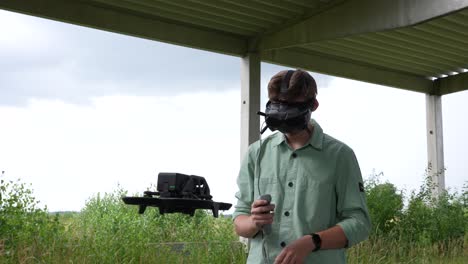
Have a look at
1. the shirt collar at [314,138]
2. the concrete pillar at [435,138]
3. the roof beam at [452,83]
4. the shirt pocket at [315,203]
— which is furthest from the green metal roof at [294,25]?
the shirt pocket at [315,203]

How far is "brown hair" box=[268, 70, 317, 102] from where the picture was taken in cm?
153

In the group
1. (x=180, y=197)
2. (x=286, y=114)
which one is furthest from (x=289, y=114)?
(x=180, y=197)

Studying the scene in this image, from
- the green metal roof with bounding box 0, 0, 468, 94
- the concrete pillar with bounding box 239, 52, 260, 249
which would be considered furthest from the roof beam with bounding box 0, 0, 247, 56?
the concrete pillar with bounding box 239, 52, 260, 249

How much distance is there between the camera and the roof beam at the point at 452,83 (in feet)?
38.3

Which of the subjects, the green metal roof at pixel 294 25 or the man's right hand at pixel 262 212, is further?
the green metal roof at pixel 294 25

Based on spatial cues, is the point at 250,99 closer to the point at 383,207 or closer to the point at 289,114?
the point at 383,207

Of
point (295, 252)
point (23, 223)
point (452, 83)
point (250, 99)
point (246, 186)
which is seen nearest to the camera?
point (295, 252)

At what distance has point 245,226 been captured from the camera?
152 cm

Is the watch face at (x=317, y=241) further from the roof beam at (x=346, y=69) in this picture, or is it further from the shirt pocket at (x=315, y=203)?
the roof beam at (x=346, y=69)

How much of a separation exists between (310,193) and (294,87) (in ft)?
0.94

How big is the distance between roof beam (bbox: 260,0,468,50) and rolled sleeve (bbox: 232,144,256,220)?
5.30m

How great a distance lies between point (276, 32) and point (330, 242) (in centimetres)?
696

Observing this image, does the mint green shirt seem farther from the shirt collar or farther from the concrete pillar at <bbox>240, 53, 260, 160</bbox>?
the concrete pillar at <bbox>240, 53, 260, 160</bbox>

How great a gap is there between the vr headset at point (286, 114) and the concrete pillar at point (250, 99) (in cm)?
653
